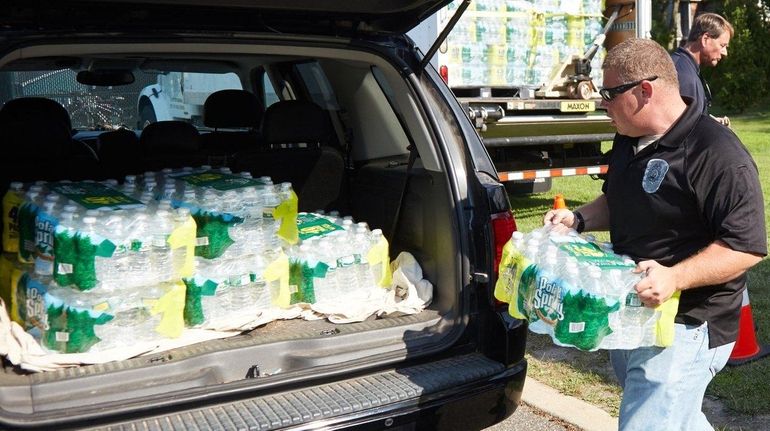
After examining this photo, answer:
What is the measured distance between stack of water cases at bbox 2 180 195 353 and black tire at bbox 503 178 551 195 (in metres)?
6.54

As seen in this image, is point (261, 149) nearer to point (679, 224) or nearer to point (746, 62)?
point (679, 224)

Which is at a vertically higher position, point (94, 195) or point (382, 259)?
point (94, 195)

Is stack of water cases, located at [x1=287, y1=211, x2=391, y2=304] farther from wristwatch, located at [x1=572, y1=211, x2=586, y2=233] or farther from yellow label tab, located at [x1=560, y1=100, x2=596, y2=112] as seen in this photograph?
yellow label tab, located at [x1=560, y1=100, x2=596, y2=112]

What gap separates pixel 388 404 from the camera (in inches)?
114

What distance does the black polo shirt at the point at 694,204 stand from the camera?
100 inches

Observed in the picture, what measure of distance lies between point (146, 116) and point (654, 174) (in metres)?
3.12

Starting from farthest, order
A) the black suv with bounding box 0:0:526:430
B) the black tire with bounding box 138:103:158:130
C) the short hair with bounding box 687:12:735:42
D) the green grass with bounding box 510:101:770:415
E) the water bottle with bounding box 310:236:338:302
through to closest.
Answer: the short hair with bounding box 687:12:735:42 → the black tire with bounding box 138:103:158:130 → the green grass with bounding box 510:101:770:415 → the water bottle with bounding box 310:236:338:302 → the black suv with bounding box 0:0:526:430

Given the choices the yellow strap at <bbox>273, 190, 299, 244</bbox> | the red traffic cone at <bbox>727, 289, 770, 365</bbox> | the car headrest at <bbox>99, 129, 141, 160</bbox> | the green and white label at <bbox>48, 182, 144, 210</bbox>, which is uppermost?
the car headrest at <bbox>99, 129, 141, 160</bbox>

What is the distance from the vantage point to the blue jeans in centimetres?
271

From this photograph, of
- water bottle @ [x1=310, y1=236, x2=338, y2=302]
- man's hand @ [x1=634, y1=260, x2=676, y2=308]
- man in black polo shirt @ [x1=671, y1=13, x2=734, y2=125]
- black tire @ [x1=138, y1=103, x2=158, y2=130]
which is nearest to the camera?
man's hand @ [x1=634, y1=260, x2=676, y2=308]

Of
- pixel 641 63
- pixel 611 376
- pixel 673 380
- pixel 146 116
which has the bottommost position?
pixel 611 376

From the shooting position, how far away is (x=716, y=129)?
268cm

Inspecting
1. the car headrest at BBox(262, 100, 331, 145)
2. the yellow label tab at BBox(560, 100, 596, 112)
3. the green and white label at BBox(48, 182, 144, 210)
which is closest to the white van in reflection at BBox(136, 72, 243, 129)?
the car headrest at BBox(262, 100, 331, 145)

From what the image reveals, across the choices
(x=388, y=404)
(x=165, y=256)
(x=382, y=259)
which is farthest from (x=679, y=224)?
(x=165, y=256)
